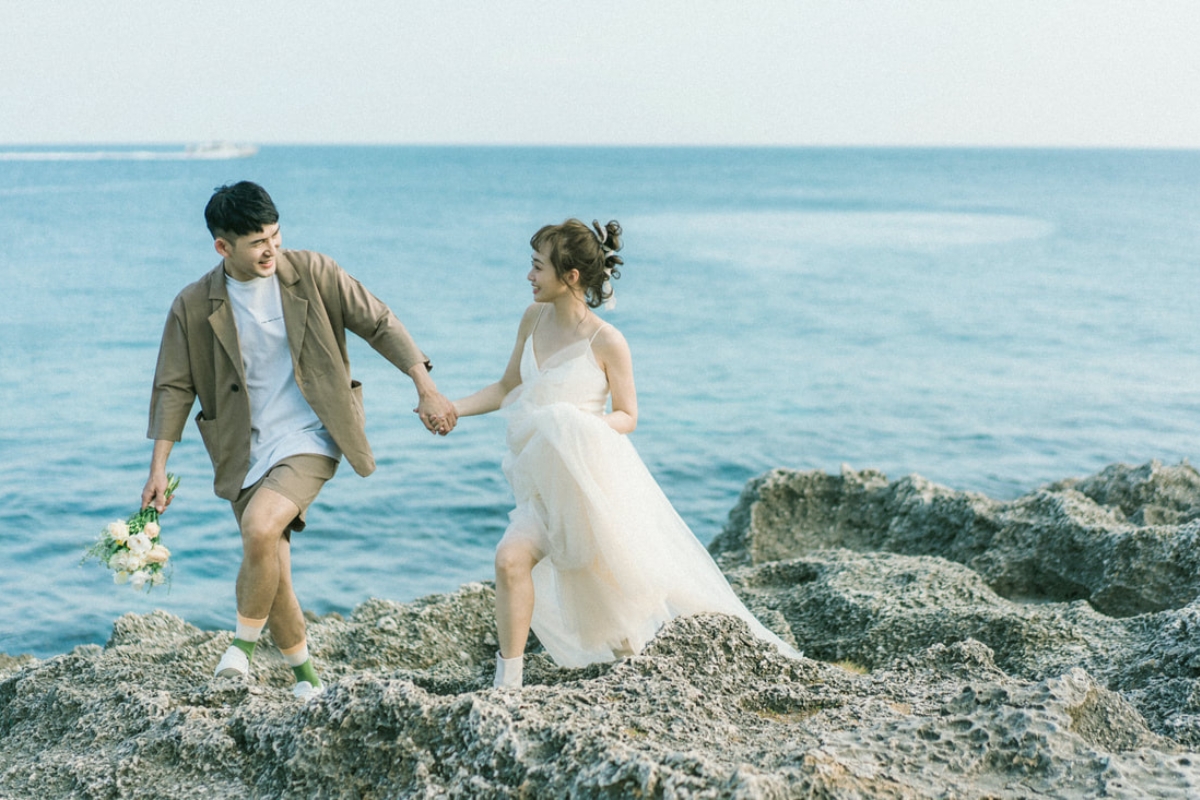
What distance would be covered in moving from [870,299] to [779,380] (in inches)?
444

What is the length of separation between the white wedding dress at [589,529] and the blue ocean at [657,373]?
17.1ft

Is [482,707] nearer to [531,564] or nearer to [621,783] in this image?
[621,783]

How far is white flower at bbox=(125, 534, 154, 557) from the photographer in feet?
15.0

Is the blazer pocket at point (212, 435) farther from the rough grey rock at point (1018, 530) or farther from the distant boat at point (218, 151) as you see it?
the distant boat at point (218, 151)

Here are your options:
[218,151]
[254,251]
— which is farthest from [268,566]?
[218,151]

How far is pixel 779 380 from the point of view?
1958 cm

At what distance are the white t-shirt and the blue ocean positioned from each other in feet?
16.5

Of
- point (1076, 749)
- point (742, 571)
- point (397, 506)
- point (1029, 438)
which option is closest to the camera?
point (1076, 749)

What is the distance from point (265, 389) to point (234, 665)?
1216 mm

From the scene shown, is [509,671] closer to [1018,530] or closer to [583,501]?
[583,501]

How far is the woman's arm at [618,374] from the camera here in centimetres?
477

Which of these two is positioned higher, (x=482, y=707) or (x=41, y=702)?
(x=482, y=707)

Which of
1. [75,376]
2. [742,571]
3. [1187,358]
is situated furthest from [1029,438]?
[75,376]

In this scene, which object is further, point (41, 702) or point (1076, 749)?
point (41, 702)
